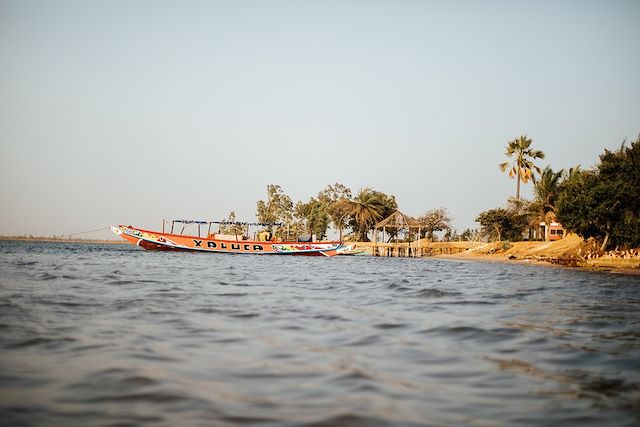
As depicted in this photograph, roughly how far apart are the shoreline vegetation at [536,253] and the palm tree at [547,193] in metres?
4.06

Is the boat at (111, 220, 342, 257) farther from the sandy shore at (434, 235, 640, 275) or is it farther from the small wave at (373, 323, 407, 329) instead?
the small wave at (373, 323, 407, 329)

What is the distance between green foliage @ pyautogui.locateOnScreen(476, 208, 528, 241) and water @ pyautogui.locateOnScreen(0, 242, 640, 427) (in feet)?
166

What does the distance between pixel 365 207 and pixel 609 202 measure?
44048mm

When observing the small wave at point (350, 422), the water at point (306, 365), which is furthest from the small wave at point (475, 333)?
the small wave at point (350, 422)

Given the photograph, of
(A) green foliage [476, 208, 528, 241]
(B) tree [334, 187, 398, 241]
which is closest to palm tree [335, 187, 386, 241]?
(B) tree [334, 187, 398, 241]

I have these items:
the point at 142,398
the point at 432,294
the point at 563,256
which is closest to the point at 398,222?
the point at 563,256

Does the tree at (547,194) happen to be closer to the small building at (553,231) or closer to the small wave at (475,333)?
the small building at (553,231)

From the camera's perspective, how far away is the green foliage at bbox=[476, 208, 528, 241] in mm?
57844

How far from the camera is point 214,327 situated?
643 centimetres

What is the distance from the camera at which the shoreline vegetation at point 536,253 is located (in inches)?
1226

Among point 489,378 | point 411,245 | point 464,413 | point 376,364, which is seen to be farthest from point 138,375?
point 411,245

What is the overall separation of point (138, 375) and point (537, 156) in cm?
6285

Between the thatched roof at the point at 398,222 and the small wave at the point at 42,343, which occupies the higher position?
the thatched roof at the point at 398,222

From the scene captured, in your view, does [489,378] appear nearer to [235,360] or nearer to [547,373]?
[547,373]
